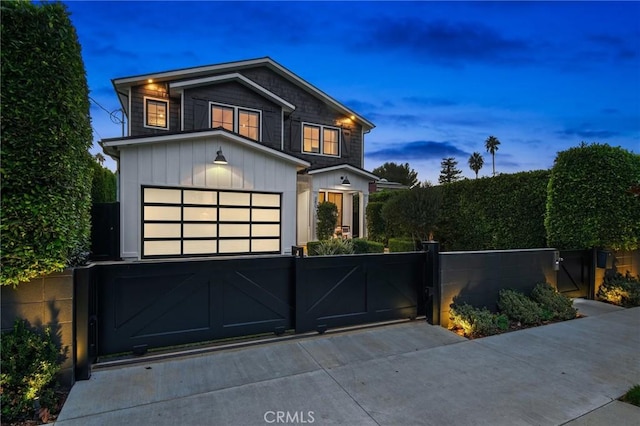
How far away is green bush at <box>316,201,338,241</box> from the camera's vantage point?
12023mm

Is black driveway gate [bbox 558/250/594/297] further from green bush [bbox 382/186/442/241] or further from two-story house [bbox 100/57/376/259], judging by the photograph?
two-story house [bbox 100/57/376/259]

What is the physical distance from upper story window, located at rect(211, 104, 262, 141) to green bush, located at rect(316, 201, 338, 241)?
3960mm

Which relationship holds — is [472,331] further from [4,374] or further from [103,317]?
[4,374]

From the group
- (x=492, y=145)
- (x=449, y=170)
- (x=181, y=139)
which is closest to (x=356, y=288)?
(x=181, y=139)

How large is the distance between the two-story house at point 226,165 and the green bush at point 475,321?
20.7 feet

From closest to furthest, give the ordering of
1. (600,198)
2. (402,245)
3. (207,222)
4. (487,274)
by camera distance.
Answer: (487,274) → (600,198) → (207,222) → (402,245)

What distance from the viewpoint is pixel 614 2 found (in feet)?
21.6

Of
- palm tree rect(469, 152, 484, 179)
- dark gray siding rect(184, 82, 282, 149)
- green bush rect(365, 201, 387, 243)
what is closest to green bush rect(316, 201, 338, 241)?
green bush rect(365, 201, 387, 243)

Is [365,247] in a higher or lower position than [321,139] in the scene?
lower

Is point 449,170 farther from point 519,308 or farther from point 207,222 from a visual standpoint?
point 519,308

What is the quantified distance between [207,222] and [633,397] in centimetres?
911

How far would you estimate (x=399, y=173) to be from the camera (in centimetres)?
4575

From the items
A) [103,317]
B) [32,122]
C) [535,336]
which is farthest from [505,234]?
[32,122]

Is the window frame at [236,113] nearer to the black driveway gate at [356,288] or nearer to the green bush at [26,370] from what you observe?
the black driveway gate at [356,288]
